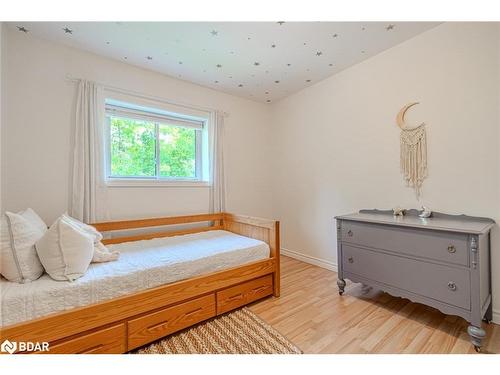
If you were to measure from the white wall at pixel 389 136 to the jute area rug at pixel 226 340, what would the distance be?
1.49 metres

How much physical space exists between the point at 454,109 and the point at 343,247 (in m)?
1.47

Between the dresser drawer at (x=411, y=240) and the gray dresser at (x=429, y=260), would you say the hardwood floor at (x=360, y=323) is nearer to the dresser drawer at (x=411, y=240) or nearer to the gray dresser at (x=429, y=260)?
the gray dresser at (x=429, y=260)

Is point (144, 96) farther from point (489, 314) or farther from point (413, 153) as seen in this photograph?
point (489, 314)

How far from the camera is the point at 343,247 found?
2096 millimetres

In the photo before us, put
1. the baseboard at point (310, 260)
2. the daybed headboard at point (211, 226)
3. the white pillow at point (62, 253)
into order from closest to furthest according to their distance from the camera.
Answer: the white pillow at point (62, 253), the daybed headboard at point (211, 226), the baseboard at point (310, 260)

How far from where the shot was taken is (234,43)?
6.60 ft

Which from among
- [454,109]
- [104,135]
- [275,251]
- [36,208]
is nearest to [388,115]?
[454,109]

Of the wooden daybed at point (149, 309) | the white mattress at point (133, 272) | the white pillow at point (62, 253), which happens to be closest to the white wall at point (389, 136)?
the wooden daybed at point (149, 309)

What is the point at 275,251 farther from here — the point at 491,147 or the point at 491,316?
the point at 491,147

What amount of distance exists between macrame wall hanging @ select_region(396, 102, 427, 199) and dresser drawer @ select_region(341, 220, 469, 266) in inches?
22.3

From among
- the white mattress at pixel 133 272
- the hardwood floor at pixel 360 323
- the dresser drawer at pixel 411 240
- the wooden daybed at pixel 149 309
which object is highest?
the dresser drawer at pixel 411 240

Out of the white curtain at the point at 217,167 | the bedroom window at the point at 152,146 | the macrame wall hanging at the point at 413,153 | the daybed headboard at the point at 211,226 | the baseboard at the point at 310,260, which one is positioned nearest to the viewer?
the macrame wall hanging at the point at 413,153

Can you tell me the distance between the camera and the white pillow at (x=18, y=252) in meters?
1.24

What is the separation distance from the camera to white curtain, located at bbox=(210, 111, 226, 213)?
9.47 ft
